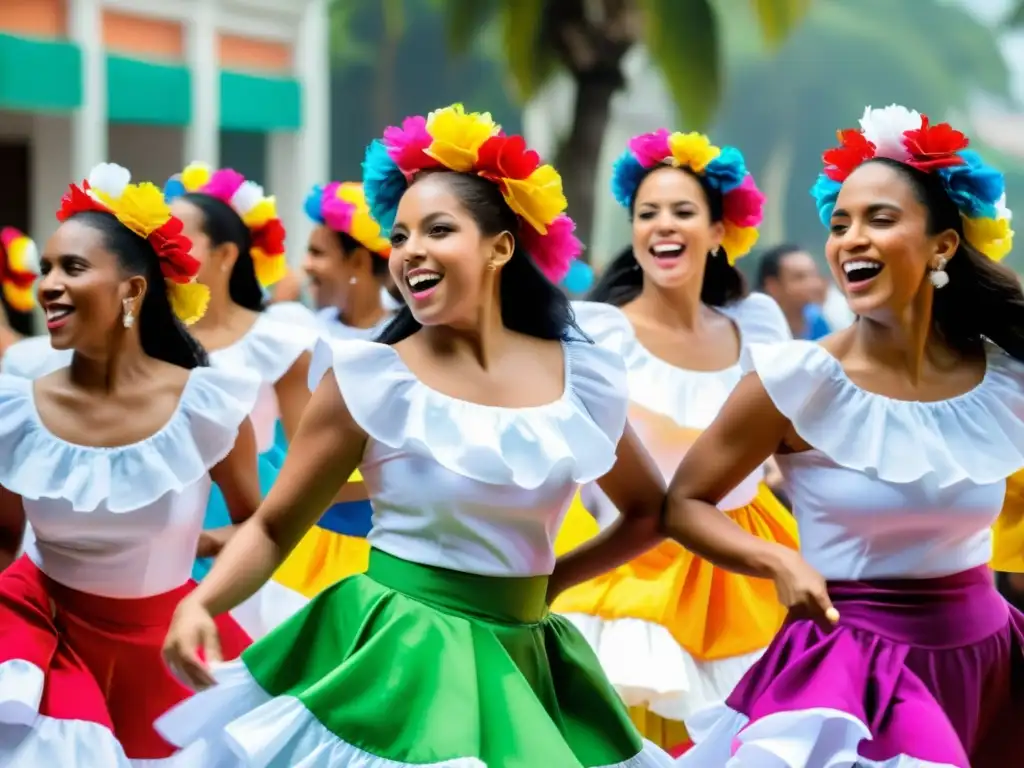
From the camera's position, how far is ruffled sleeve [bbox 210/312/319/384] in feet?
19.9

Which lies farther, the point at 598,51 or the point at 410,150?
the point at 598,51

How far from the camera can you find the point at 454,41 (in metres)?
19.6

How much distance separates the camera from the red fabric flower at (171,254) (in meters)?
4.59

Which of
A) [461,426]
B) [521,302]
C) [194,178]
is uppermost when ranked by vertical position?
[194,178]

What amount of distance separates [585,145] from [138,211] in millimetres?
13771

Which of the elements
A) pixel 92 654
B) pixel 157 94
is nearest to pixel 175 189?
pixel 92 654

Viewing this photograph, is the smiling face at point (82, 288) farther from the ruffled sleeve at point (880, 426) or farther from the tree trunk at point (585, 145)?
the tree trunk at point (585, 145)

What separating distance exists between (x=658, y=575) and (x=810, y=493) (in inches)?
71.5

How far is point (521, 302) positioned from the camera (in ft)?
12.6

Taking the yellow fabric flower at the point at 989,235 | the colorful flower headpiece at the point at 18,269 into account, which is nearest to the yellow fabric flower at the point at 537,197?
the yellow fabric flower at the point at 989,235

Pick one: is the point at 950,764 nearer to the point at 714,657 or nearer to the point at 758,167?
the point at 714,657

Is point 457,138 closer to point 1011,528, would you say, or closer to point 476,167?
point 476,167

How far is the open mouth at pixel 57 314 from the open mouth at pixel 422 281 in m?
1.19

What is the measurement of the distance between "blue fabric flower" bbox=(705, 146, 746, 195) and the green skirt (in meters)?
2.60
